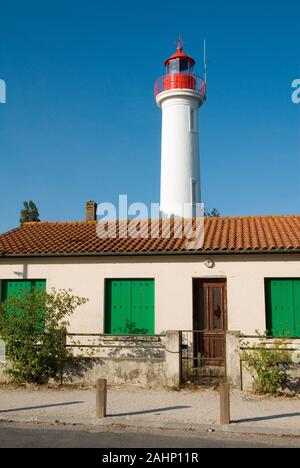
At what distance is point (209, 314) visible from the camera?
12.0m

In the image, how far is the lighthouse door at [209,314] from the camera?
1172 cm

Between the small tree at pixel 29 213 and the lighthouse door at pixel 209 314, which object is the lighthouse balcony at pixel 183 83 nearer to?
the lighthouse door at pixel 209 314

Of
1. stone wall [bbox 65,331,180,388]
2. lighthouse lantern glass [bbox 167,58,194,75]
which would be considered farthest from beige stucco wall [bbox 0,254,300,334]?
lighthouse lantern glass [bbox 167,58,194,75]

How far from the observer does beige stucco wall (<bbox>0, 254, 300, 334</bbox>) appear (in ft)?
38.1

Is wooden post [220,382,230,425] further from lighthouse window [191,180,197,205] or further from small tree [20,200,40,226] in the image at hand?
small tree [20,200,40,226]

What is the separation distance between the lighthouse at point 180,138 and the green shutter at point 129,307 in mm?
8925

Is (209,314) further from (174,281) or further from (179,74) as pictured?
(179,74)

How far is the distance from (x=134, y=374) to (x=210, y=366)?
86.8 inches

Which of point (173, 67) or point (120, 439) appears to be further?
point (173, 67)

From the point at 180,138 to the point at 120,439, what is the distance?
1690cm

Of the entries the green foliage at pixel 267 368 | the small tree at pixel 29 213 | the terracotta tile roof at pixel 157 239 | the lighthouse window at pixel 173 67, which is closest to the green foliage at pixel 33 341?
the terracotta tile roof at pixel 157 239

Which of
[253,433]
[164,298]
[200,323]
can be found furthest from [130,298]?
[253,433]

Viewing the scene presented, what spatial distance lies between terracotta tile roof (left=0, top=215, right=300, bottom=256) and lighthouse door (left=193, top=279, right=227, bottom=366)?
1000 mm

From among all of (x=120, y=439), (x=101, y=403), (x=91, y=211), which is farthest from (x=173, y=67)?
(x=120, y=439)
